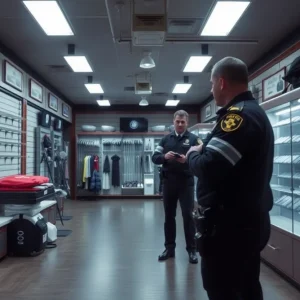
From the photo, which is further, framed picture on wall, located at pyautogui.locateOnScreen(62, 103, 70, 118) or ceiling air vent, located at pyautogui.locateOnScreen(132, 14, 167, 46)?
framed picture on wall, located at pyautogui.locateOnScreen(62, 103, 70, 118)

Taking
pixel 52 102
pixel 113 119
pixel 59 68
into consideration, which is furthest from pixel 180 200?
pixel 113 119

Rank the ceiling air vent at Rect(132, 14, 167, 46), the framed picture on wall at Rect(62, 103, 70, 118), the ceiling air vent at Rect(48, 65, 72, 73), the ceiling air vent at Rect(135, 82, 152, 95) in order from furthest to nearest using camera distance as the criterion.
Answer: the framed picture on wall at Rect(62, 103, 70, 118), the ceiling air vent at Rect(135, 82, 152, 95), the ceiling air vent at Rect(48, 65, 72, 73), the ceiling air vent at Rect(132, 14, 167, 46)

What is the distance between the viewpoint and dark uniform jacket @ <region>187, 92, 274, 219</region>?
1479mm

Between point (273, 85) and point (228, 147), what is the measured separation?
4409 millimetres

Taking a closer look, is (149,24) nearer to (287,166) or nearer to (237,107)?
(237,107)

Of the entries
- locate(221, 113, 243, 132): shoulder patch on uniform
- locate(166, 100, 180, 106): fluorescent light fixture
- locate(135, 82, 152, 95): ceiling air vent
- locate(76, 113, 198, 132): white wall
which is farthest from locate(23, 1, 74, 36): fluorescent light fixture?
locate(76, 113, 198, 132): white wall

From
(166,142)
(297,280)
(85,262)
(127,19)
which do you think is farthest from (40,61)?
(297,280)

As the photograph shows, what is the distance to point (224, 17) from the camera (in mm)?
4141

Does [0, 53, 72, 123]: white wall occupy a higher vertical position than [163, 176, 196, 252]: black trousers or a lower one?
higher

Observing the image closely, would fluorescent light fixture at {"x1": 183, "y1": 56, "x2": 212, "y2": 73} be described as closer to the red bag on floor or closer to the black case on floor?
the red bag on floor

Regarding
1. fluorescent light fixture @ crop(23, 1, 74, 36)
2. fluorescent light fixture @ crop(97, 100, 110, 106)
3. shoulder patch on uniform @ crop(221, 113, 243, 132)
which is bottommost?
shoulder patch on uniform @ crop(221, 113, 243, 132)

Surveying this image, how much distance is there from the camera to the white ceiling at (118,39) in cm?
403

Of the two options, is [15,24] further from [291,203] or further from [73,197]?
[73,197]

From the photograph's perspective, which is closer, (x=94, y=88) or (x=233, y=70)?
(x=233, y=70)
